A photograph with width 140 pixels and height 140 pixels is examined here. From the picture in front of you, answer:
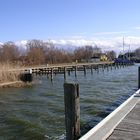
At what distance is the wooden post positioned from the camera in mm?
8516

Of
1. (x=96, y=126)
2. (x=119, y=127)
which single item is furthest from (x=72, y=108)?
(x=119, y=127)

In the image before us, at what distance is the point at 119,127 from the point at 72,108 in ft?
4.95

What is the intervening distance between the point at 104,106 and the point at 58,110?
2.88 m

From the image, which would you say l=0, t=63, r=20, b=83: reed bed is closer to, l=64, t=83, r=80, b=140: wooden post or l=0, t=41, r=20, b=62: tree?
l=64, t=83, r=80, b=140: wooden post

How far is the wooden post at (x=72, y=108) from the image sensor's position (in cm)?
852

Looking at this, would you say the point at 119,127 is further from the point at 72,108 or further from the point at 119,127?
the point at 72,108

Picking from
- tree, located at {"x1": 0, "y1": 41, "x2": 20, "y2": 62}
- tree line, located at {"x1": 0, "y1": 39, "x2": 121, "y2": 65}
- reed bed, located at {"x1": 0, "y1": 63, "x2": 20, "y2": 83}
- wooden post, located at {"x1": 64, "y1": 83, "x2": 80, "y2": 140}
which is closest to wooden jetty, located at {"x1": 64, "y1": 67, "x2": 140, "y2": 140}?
wooden post, located at {"x1": 64, "y1": 83, "x2": 80, "y2": 140}

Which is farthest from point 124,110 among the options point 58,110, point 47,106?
point 47,106

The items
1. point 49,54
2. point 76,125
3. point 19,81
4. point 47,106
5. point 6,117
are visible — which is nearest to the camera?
point 76,125

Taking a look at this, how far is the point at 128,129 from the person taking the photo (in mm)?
8844

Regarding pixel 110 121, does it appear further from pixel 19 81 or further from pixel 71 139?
pixel 19 81

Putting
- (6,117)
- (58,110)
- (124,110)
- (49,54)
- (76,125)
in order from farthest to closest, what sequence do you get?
(49,54)
(58,110)
(6,117)
(124,110)
(76,125)

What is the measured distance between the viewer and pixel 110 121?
31.5ft

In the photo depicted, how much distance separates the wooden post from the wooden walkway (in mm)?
1102
